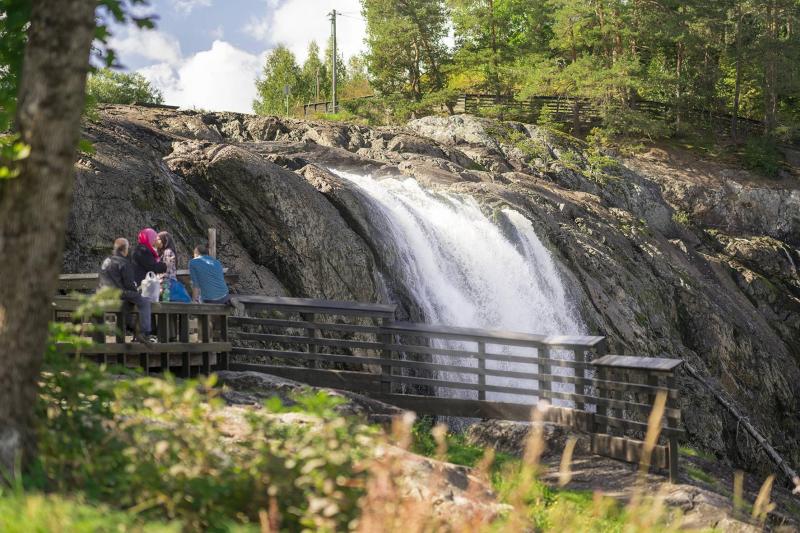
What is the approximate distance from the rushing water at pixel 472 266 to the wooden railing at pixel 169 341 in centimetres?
627

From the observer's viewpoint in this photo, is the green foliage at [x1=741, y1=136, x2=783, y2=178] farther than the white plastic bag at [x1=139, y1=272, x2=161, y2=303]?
Yes

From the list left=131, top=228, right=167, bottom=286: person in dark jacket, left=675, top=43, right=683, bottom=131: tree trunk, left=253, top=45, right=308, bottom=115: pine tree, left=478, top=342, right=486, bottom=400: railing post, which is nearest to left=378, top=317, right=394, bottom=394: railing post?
left=478, top=342, right=486, bottom=400: railing post

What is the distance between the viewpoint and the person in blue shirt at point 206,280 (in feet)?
45.8

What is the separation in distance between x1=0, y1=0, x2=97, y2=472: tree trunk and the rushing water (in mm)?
13060

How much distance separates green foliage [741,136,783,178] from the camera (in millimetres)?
42156

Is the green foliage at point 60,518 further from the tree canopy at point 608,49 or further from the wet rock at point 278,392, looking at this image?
the tree canopy at point 608,49

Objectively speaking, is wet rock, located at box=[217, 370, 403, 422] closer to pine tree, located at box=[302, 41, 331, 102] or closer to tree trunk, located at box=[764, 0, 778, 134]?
tree trunk, located at box=[764, 0, 778, 134]

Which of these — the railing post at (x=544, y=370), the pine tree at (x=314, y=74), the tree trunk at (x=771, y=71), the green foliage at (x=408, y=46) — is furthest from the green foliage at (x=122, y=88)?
the railing post at (x=544, y=370)

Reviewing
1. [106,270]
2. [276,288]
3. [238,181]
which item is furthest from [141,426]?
[238,181]

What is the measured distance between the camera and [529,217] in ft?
81.0

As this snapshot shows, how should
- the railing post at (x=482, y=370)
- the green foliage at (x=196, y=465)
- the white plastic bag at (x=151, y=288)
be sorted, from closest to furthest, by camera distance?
1. the green foliage at (x=196, y=465)
2. the white plastic bag at (x=151, y=288)
3. the railing post at (x=482, y=370)

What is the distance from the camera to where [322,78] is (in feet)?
265

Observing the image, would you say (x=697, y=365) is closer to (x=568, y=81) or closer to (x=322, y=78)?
→ (x=568, y=81)

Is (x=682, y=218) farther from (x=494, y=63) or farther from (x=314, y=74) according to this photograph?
(x=314, y=74)
